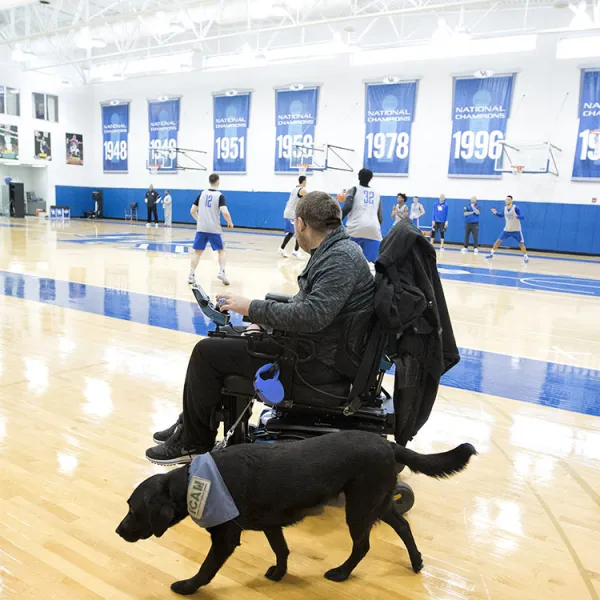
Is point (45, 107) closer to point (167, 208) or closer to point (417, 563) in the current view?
point (167, 208)

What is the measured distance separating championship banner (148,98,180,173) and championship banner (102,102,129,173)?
1734 millimetres

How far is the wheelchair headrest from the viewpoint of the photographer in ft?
7.44

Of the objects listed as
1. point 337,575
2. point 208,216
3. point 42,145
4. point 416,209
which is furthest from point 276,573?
point 42,145

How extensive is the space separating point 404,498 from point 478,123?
17777 millimetres

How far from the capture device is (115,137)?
27.3m

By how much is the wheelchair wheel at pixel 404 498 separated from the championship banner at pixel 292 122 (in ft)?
64.8

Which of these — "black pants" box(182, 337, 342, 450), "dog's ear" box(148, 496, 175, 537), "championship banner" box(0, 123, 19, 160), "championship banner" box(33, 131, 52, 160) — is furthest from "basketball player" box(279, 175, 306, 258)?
"championship banner" box(33, 131, 52, 160)

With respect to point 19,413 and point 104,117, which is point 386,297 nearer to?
point 19,413

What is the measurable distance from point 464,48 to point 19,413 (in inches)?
607

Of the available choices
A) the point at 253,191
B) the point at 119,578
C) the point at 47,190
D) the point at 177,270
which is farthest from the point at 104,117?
the point at 119,578

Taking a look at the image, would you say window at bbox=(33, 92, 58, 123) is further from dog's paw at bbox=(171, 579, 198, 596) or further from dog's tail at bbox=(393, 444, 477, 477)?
dog's tail at bbox=(393, 444, 477, 477)

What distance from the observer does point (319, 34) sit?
68.2 feet

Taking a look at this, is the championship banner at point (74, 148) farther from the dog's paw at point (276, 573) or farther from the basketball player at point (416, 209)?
the dog's paw at point (276, 573)

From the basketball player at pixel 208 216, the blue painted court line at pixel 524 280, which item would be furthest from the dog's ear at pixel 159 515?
the blue painted court line at pixel 524 280
